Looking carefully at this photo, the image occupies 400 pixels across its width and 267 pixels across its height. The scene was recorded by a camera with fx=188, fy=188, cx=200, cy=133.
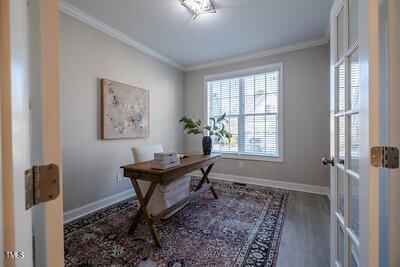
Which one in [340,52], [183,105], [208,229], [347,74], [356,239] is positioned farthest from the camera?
[183,105]

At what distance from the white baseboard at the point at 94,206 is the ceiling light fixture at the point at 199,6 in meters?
2.78

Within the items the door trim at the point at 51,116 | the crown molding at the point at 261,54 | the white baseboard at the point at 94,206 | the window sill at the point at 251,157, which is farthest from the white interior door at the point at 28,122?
the crown molding at the point at 261,54

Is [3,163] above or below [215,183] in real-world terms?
above

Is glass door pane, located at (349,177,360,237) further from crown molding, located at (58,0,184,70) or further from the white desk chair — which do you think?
crown molding, located at (58,0,184,70)

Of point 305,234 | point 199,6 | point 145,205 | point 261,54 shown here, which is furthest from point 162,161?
point 261,54

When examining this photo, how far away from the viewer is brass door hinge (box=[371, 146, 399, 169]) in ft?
2.42

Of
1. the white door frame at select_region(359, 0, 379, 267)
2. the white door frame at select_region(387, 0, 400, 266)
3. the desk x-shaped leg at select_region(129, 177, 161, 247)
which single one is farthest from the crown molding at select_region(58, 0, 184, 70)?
the white door frame at select_region(387, 0, 400, 266)

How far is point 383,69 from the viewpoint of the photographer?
0.91 meters

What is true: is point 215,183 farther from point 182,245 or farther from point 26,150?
point 26,150

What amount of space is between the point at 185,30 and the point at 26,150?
114 inches

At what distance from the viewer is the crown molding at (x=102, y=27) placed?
7.25 feet

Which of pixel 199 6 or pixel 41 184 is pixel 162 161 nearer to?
pixel 41 184

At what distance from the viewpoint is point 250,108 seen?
3824 mm

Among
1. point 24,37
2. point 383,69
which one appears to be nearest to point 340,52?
point 383,69
